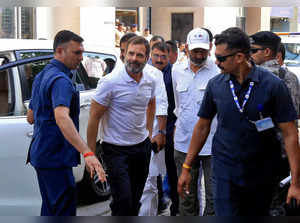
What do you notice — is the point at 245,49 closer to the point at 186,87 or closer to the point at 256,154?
the point at 256,154

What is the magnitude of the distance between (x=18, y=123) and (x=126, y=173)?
1.25 metres

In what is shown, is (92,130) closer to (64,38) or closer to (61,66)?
(61,66)

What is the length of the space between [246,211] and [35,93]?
167 cm

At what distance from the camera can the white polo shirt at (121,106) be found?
441 cm

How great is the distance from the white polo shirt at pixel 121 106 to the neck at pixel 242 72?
124 cm

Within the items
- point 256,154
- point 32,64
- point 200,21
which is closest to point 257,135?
point 256,154

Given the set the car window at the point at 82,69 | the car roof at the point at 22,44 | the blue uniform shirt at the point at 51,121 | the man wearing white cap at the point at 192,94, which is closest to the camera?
the blue uniform shirt at the point at 51,121

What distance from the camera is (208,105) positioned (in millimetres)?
3623

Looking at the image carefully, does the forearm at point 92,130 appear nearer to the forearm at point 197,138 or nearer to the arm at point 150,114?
the arm at point 150,114

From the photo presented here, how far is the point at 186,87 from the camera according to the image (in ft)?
16.5

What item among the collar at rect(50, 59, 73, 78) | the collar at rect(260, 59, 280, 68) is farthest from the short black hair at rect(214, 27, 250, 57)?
the collar at rect(50, 59, 73, 78)

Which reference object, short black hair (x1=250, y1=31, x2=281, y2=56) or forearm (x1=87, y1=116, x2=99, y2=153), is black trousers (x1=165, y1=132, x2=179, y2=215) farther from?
short black hair (x1=250, y1=31, x2=281, y2=56)

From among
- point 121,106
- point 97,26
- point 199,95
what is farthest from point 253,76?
point 97,26

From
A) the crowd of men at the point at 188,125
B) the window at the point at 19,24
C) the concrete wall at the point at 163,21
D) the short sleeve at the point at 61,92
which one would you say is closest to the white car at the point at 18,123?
the crowd of men at the point at 188,125
